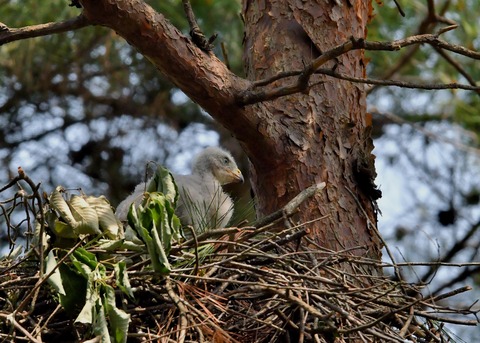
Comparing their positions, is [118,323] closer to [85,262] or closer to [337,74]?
[85,262]

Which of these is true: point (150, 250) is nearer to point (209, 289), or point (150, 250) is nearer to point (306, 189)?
point (209, 289)

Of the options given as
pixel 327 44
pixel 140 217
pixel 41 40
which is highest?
pixel 41 40

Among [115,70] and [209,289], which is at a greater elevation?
[115,70]

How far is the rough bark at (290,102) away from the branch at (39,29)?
0.06 m

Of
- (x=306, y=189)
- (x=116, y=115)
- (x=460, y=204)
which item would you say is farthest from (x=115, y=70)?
(x=306, y=189)

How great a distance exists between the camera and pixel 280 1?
4.30 metres

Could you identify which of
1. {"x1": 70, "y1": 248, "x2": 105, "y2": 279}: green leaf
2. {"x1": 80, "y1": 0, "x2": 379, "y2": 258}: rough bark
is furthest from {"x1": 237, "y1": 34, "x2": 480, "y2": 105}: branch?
{"x1": 70, "y1": 248, "x2": 105, "y2": 279}: green leaf

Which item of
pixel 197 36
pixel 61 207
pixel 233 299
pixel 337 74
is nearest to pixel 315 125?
pixel 337 74

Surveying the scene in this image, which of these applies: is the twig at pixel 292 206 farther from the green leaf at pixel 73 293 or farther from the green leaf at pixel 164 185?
the green leaf at pixel 73 293

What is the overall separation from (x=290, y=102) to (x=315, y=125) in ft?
0.48

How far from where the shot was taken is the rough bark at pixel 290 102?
376cm

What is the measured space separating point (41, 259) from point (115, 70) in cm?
498

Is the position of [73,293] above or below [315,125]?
below

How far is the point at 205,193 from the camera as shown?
16.5ft
